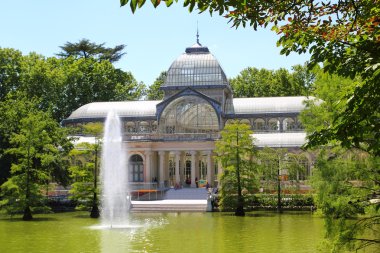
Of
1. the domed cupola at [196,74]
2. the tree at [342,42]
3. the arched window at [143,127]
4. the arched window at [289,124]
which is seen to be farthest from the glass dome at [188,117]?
the tree at [342,42]

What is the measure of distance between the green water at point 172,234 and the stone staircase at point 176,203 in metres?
4.75

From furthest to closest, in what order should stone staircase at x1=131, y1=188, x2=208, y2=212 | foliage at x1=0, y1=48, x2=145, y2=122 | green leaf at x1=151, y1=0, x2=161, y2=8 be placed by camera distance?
foliage at x1=0, y1=48, x2=145, y2=122, stone staircase at x1=131, y1=188, x2=208, y2=212, green leaf at x1=151, y1=0, x2=161, y2=8

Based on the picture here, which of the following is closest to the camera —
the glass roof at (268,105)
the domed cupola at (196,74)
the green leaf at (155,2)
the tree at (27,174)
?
the green leaf at (155,2)

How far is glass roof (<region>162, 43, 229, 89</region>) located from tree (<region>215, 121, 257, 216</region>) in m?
19.0

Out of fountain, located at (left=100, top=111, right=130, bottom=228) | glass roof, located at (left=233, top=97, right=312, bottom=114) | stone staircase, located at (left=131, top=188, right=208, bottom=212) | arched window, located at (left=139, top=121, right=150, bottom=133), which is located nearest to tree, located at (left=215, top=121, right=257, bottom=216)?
stone staircase, located at (left=131, top=188, right=208, bottom=212)

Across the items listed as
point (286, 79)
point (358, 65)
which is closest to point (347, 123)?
point (358, 65)

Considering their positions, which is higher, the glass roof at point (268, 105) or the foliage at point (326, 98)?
the glass roof at point (268, 105)

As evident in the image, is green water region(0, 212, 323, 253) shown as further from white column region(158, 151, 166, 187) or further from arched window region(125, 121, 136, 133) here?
arched window region(125, 121, 136, 133)

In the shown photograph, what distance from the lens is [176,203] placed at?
1596 inches

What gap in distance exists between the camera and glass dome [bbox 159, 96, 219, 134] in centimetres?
5297

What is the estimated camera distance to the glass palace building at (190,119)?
50.5 metres

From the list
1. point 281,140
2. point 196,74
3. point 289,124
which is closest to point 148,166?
point 196,74

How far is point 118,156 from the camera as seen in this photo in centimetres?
3400

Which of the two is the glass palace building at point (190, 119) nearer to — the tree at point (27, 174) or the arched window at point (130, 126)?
the arched window at point (130, 126)
